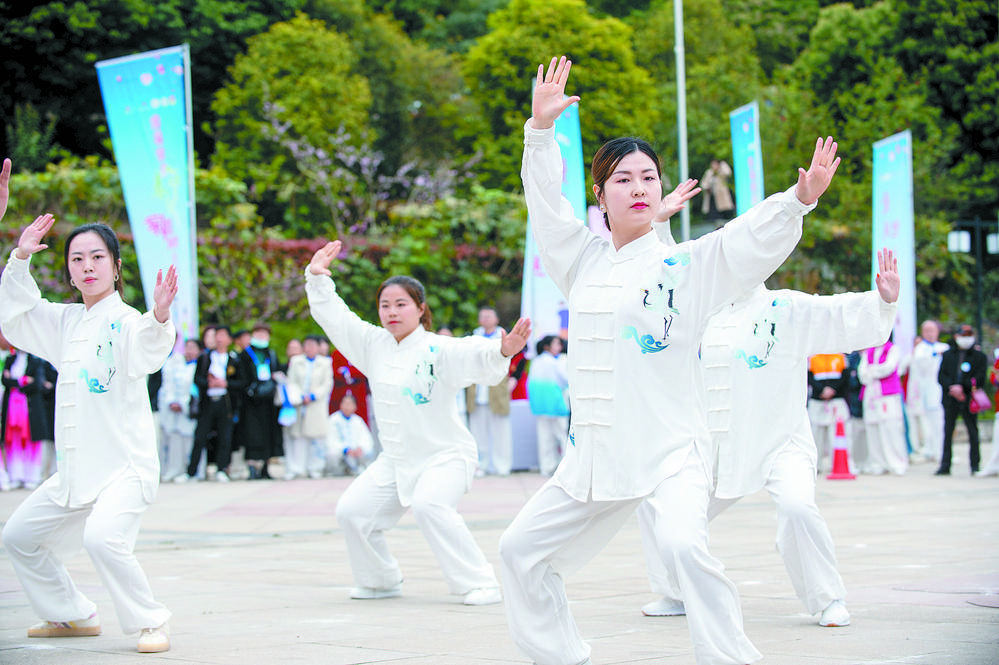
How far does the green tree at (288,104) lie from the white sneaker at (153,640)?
76.9 ft

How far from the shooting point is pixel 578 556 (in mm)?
4254

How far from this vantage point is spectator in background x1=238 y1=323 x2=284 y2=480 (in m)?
15.3

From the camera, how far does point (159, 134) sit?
14641mm

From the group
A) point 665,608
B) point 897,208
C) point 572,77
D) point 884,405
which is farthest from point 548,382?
point 572,77

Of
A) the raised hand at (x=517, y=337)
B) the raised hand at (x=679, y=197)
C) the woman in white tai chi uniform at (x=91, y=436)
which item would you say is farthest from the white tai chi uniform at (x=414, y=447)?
the raised hand at (x=679, y=197)

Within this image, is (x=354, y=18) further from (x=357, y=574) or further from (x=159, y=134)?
(x=357, y=574)

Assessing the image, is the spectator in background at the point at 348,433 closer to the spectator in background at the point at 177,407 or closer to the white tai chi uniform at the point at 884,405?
the spectator in background at the point at 177,407

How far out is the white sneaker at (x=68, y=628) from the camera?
18.7 ft

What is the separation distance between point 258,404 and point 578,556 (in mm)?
11510

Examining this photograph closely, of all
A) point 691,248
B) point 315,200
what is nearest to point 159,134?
point 691,248

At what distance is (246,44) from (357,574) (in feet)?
94.8

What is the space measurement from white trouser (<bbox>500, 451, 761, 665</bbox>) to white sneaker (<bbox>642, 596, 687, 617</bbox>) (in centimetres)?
187

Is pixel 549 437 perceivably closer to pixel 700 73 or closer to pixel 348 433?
pixel 348 433

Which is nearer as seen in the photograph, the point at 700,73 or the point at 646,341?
the point at 646,341
